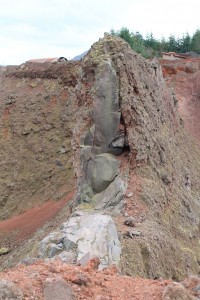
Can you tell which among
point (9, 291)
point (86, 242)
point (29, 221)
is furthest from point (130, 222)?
point (29, 221)

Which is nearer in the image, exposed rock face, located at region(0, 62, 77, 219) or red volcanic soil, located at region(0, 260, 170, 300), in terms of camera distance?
red volcanic soil, located at region(0, 260, 170, 300)

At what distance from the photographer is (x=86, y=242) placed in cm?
934

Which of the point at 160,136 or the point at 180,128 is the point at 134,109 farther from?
the point at 180,128

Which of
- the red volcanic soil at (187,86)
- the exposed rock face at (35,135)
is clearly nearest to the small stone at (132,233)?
the exposed rock face at (35,135)

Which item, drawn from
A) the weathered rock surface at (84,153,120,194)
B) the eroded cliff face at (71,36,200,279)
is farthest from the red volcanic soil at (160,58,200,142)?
the weathered rock surface at (84,153,120,194)

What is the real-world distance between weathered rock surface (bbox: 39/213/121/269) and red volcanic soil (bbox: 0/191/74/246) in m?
10.0

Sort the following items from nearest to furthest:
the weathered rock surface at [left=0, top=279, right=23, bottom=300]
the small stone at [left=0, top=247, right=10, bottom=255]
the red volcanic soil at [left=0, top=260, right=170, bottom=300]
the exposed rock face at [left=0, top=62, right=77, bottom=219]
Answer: the weathered rock surface at [left=0, top=279, right=23, bottom=300] → the red volcanic soil at [left=0, top=260, right=170, bottom=300] → the small stone at [left=0, top=247, right=10, bottom=255] → the exposed rock face at [left=0, top=62, right=77, bottom=219]

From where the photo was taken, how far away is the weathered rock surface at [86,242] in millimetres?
8906

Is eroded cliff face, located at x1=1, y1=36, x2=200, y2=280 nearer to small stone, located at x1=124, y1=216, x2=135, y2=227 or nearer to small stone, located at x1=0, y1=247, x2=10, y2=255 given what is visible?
small stone, located at x1=124, y1=216, x2=135, y2=227

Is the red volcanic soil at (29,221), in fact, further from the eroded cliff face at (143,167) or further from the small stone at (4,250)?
the eroded cliff face at (143,167)

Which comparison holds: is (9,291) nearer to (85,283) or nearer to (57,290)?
(57,290)

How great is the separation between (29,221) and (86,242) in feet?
43.1

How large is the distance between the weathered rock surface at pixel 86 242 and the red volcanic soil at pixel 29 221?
1003 centimetres

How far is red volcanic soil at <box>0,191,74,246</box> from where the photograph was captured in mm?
20562
